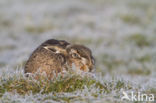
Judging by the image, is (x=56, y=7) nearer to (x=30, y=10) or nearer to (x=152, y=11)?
(x=30, y=10)

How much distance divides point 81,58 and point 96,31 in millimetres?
6828

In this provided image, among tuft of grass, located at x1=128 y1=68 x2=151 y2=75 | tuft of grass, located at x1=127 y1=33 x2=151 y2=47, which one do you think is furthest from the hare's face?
tuft of grass, located at x1=127 y1=33 x2=151 y2=47

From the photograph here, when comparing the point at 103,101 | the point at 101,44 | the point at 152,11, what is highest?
the point at 152,11

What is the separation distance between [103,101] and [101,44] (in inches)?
262

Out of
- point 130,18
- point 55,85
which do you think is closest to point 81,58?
point 55,85

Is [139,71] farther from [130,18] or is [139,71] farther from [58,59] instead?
[130,18]

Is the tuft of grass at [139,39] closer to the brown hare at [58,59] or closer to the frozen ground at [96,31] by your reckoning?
the frozen ground at [96,31]

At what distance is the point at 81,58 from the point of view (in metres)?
5.40

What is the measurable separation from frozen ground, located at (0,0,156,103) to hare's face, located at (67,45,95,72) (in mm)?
1716

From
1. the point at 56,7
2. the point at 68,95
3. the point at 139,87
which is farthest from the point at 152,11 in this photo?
the point at 68,95

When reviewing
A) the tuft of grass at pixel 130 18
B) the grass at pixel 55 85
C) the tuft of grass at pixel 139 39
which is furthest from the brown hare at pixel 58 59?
the tuft of grass at pixel 130 18

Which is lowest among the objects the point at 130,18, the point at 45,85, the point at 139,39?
the point at 45,85

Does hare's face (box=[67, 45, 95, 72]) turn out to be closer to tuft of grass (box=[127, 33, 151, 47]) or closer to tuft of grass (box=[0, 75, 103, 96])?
tuft of grass (box=[0, 75, 103, 96])

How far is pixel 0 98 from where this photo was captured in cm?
466
